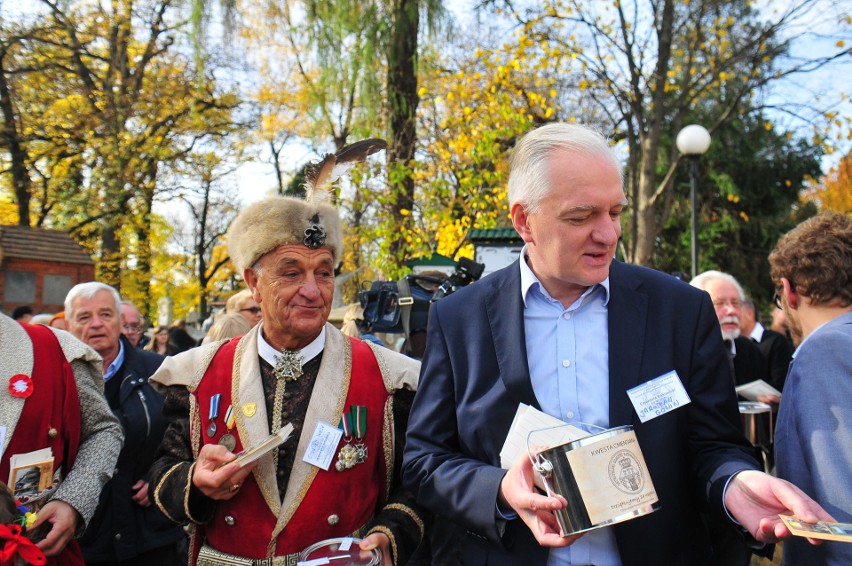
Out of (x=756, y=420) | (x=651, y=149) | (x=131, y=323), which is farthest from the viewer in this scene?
(x=651, y=149)

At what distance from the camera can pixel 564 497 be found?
1.61 metres

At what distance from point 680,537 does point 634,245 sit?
13.2 metres

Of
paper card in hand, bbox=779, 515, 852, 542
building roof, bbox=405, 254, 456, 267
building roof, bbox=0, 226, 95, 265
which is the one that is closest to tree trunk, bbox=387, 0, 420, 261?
building roof, bbox=405, 254, 456, 267

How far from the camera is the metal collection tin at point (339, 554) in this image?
2.07 metres

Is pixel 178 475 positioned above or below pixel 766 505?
below

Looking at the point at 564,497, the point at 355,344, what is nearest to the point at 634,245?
the point at 355,344

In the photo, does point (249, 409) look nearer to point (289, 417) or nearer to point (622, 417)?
point (289, 417)

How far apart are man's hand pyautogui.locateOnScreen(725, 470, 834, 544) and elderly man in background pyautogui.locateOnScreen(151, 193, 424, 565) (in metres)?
1.07

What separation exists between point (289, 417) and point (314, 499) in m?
0.30

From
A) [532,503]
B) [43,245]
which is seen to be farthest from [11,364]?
[43,245]

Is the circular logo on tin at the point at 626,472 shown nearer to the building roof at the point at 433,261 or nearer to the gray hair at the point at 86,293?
the gray hair at the point at 86,293

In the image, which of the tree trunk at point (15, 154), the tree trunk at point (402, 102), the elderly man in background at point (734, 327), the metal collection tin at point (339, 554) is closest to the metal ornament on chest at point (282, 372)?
the metal collection tin at point (339, 554)

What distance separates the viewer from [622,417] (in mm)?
1893

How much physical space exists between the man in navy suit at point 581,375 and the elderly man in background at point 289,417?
0.37 meters
